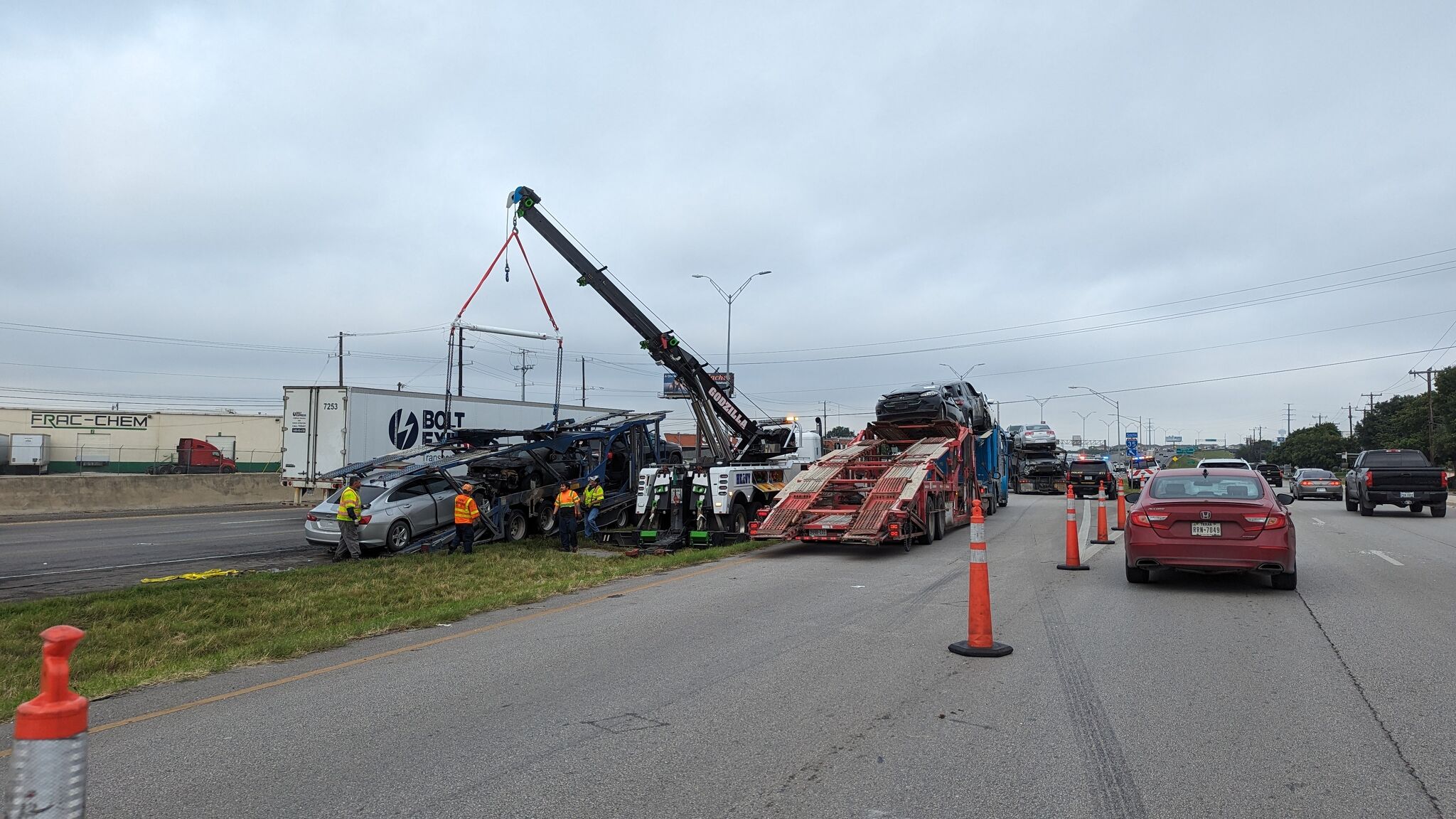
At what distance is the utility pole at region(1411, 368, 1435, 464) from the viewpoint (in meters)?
68.0

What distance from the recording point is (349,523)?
15.5m

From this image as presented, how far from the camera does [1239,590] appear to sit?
10.6 meters

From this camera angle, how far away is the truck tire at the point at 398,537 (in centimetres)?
1634

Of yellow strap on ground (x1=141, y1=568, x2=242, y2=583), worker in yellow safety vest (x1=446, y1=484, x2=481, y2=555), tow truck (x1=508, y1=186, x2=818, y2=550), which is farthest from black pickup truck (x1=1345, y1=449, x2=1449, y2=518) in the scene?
yellow strap on ground (x1=141, y1=568, x2=242, y2=583)

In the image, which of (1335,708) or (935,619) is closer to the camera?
(1335,708)

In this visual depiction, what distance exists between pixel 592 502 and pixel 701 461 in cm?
290

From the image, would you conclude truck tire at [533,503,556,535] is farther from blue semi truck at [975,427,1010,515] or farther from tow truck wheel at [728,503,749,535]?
blue semi truck at [975,427,1010,515]

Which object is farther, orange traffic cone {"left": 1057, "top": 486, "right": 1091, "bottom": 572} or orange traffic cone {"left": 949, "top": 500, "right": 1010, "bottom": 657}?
orange traffic cone {"left": 1057, "top": 486, "right": 1091, "bottom": 572}

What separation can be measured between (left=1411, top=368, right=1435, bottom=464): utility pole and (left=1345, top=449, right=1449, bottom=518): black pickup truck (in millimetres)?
50934

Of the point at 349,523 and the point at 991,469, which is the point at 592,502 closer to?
the point at 349,523

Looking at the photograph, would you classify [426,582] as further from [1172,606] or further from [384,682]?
[1172,606]

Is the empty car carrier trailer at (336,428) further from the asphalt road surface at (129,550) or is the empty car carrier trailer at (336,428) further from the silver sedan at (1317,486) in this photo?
the silver sedan at (1317,486)

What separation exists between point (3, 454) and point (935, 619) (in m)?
54.6

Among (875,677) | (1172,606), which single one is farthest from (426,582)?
(1172,606)
